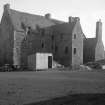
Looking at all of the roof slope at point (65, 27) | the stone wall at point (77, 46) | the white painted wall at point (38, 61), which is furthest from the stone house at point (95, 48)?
the white painted wall at point (38, 61)

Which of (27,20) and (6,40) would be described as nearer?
(6,40)

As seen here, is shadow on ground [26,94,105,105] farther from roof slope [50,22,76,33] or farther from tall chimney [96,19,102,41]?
tall chimney [96,19,102,41]

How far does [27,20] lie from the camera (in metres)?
42.9

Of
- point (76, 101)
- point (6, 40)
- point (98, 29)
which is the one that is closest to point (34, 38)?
point (6, 40)

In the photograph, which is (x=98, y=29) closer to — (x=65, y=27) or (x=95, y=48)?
(x=95, y=48)

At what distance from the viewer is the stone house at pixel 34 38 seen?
39.7 meters

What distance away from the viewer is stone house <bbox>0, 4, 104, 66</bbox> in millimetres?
39688

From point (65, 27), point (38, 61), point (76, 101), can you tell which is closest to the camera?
point (76, 101)

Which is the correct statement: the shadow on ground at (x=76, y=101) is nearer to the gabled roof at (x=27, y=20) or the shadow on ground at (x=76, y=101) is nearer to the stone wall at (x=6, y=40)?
the stone wall at (x=6, y=40)

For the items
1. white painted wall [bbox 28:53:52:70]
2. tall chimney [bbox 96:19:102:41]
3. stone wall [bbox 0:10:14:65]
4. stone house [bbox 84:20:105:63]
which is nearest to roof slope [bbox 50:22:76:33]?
stone house [bbox 84:20:105:63]

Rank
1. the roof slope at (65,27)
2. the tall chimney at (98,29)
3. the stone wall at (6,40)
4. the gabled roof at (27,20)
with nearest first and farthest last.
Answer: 1. the stone wall at (6,40)
2. the gabled roof at (27,20)
3. the roof slope at (65,27)
4. the tall chimney at (98,29)

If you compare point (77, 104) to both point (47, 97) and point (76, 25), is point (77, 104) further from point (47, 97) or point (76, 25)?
point (76, 25)

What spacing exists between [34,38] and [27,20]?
4.57 m

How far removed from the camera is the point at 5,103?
903 cm
